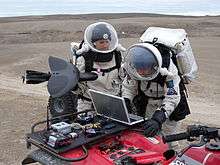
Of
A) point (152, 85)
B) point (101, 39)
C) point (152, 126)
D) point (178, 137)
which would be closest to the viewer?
point (178, 137)

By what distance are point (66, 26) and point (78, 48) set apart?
30.0 meters

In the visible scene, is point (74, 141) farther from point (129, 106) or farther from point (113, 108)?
point (129, 106)

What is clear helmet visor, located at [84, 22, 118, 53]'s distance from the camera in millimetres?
5727

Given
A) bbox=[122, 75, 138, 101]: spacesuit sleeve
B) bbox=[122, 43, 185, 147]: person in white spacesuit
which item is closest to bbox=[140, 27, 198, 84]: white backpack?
bbox=[122, 43, 185, 147]: person in white spacesuit

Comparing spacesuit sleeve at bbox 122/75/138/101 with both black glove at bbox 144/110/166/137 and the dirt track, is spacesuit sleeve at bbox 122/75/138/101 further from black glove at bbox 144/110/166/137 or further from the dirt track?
the dirt track

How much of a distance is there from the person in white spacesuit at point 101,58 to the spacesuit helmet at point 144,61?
1252mm

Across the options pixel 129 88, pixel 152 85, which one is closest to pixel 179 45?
pixel 152 85

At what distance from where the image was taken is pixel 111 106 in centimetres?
419

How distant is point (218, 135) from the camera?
315cm

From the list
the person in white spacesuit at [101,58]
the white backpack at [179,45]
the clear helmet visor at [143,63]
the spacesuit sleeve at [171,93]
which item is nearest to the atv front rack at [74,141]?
the clear helmet visor at [143,63]

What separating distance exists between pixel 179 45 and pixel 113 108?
4.06ft

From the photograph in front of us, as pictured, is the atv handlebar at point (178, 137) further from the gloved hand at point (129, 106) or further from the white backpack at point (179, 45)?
the white backpack at point (179, 45)

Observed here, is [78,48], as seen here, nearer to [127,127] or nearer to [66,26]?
[127,127]

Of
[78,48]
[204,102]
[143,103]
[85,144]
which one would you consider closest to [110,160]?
[85,144]
